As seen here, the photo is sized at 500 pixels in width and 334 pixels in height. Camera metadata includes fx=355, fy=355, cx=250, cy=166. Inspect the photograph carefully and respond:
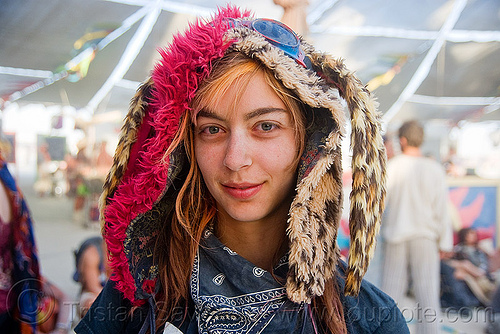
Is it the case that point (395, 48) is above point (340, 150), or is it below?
above

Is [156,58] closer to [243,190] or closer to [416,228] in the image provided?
[243,190]

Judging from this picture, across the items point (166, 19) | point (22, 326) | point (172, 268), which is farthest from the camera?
point (166, 19)

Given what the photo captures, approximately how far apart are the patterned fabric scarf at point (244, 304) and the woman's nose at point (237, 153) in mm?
294

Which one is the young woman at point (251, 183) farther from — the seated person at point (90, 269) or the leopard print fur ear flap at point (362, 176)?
the seated person at point (90, 269)

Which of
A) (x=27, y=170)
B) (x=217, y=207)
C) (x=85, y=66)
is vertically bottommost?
(x=217, y=207)

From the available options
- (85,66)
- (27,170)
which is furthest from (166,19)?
(27,170)

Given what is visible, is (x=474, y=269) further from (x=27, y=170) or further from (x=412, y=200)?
(x=27, y=170)

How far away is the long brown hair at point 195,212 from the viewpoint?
0.98m

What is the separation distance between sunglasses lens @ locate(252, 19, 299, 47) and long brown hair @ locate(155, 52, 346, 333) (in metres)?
0.10

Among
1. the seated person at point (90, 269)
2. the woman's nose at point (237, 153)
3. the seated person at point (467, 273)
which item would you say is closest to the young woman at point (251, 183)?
the woman's nose at point (237, 153)

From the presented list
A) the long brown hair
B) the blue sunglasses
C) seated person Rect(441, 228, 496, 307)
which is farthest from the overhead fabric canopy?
the long brown hair

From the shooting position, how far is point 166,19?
2684 millimetres

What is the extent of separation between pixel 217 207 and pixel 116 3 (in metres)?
2.08

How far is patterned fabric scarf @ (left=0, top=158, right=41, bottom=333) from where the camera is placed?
5.33 ft
